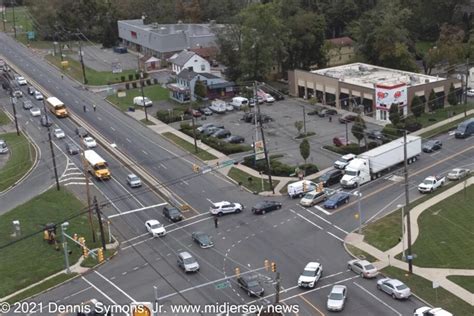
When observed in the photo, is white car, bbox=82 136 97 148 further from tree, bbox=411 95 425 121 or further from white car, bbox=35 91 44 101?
tree, bbox=411 95 425 121

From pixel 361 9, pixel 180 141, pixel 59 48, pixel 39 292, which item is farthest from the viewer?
pixel 59 48

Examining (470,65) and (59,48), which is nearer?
(470,65)

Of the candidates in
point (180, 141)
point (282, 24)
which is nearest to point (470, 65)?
point (282, 24)

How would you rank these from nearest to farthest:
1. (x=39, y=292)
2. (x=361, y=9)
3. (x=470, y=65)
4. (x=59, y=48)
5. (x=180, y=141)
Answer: (x=39, y=292) → (x=180, y=141) → (x=470, y=65) → (x=361, y=9) → (x=59, y=48)

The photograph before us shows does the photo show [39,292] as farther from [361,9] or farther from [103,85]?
[361,9]

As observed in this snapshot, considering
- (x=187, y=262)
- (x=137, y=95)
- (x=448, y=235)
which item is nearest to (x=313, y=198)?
(x=448, y=235)

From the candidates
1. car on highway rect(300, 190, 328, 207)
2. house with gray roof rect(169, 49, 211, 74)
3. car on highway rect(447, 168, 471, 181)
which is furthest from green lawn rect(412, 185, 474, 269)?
house with gray roof rect(169, 49, 211, 74)
